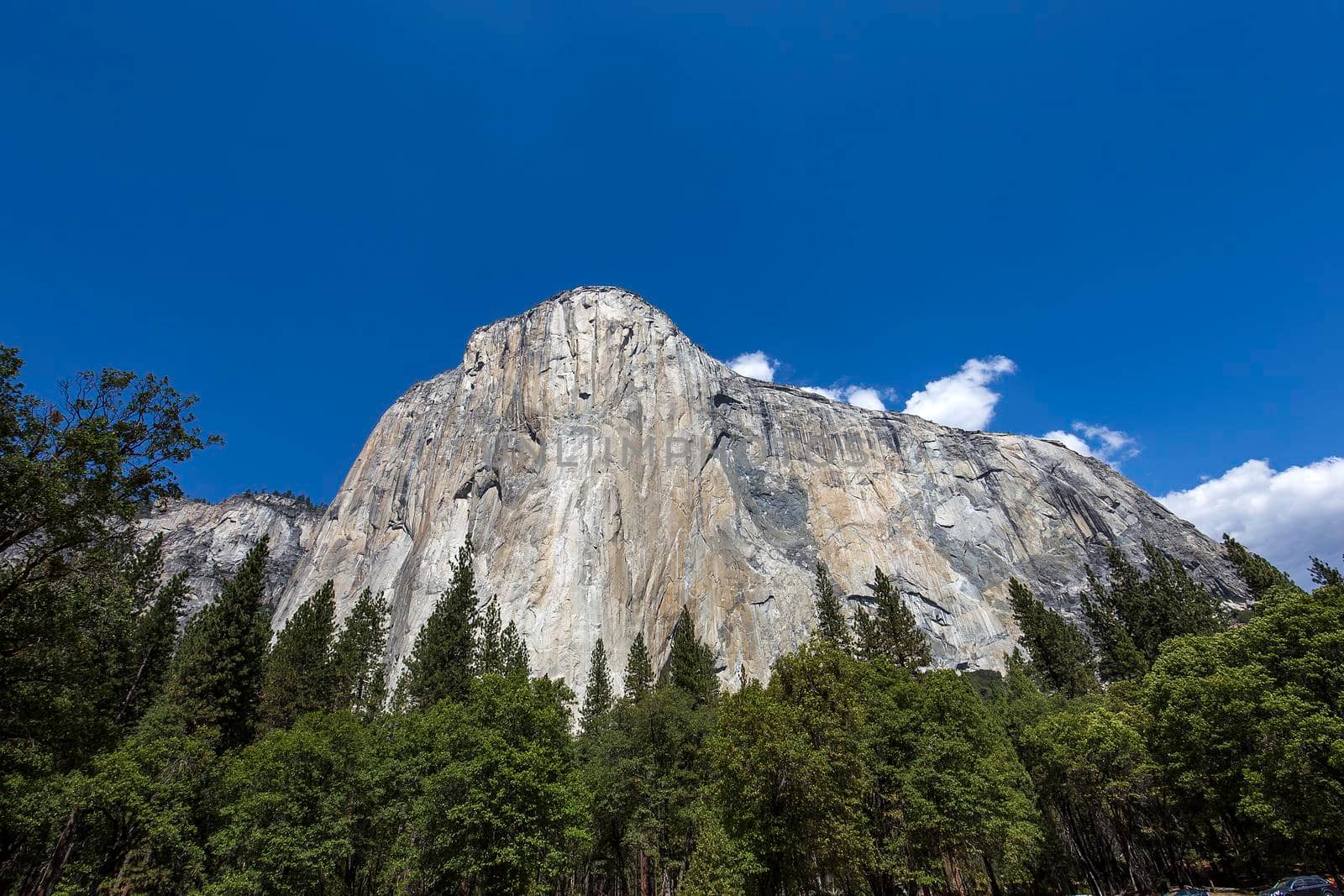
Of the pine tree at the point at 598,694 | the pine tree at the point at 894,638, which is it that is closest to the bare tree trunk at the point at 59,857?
the pine tree at the point at 598,694

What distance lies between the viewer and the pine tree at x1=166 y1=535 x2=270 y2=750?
35.7 m

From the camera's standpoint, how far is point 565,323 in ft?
347

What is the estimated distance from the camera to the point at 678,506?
3568 inches

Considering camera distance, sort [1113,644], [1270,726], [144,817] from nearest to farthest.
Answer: [1270,726] < [144,817] < [1113,644]

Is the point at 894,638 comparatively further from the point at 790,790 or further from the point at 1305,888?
the point at 790,790

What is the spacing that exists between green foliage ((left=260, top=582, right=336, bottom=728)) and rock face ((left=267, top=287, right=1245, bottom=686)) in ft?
106

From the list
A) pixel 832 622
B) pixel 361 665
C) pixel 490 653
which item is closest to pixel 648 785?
pixel 490 653

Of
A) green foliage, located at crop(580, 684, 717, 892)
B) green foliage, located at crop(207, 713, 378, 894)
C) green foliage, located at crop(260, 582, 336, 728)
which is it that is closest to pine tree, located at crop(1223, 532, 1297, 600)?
green foliage, located at crop(580, 684, 717, 892)

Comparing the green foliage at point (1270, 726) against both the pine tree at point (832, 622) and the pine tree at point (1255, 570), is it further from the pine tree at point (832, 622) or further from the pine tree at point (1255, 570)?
the pine tree at point (1255, 570)

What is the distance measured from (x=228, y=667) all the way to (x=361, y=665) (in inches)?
428

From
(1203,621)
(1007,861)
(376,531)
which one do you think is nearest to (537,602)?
(376,531)

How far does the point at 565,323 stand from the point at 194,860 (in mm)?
88801

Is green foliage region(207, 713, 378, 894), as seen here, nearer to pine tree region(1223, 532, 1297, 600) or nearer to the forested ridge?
the forested ridge

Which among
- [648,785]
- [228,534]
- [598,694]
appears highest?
[228,534]
